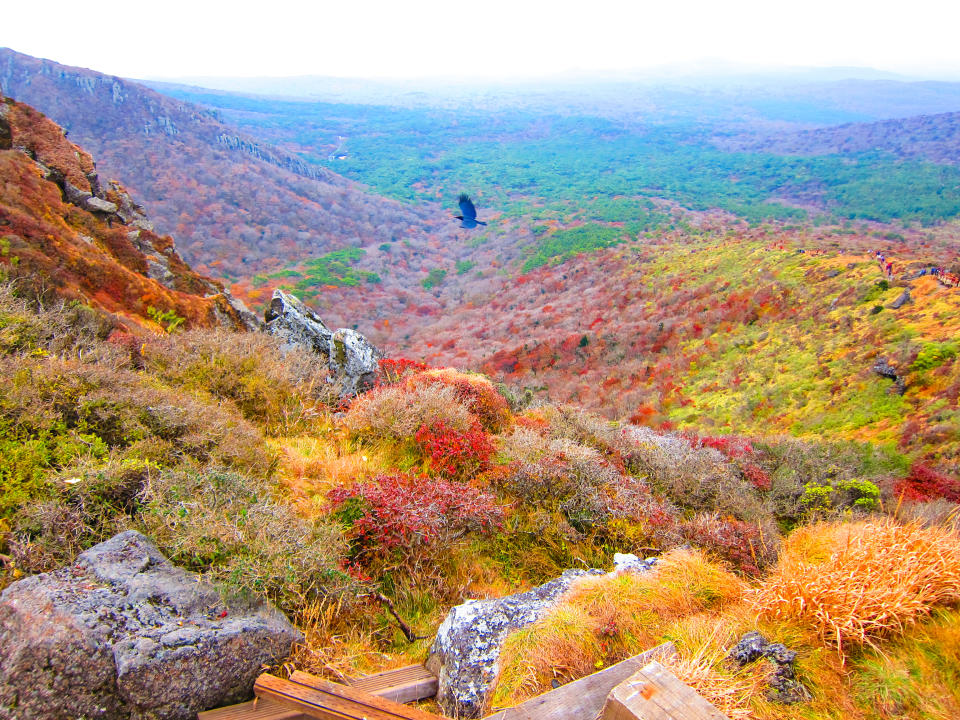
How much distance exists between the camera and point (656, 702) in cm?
182

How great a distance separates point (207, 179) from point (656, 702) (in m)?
71.5

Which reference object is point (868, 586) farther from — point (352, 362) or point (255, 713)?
point (352, 362)

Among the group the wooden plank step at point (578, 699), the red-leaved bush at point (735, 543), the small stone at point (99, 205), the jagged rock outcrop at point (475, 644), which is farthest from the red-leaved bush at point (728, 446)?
the small stone at point (99, 205)

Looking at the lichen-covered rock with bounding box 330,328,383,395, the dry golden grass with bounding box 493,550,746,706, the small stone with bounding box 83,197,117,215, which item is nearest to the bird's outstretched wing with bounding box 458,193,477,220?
the lichen-covered rock with bounding box 330,328,383,395

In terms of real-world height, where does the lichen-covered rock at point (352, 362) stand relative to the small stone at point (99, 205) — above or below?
below

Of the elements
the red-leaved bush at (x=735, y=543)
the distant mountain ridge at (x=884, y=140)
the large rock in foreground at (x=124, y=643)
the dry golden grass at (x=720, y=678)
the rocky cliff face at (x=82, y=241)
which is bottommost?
the red-leaved bush at (x=735, y=543)

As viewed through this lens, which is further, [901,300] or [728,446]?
[901,300]

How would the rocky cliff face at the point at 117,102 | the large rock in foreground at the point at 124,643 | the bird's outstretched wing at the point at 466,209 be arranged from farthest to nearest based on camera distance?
the rocky cliff face at the point at 117,102 < the bird's outstretched wing at the point at 466,209 < the large rock in foreground at the point at 124,643

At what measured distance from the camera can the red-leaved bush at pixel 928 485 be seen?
6.94m

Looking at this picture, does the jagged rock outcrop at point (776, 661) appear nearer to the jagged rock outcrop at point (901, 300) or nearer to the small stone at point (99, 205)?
the small stone at point (99, 205)

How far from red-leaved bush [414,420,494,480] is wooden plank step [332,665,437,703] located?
260cm

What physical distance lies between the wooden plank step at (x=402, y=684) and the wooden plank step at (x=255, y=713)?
1.29ft

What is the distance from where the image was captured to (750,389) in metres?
14.5

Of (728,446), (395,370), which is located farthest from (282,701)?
(728,446)
